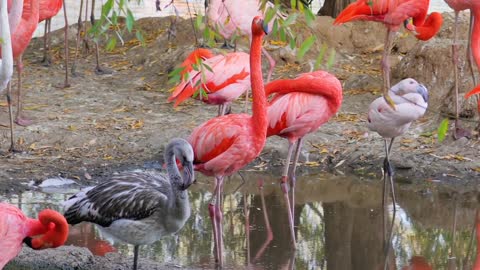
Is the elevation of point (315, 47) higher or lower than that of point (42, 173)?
higher

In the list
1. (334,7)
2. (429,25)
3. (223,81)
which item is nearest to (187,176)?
(223,81)

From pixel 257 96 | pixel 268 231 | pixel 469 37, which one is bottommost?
pixel 268 231

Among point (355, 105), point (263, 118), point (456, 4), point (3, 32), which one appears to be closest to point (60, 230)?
point (3, 32)

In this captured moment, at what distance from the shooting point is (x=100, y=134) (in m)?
8.00

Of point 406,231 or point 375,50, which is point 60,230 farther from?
point 375,50

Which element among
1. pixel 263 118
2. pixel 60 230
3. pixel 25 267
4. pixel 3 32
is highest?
pixel 3 32

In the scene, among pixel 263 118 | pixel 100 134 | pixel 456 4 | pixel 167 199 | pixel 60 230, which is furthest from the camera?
pixel 100 134

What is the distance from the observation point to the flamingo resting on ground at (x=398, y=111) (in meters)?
6.53

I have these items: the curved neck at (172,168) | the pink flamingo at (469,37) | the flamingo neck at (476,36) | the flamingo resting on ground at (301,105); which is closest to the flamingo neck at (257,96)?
the flamingo resting on ground at (301,105)

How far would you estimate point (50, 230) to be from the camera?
4.41m

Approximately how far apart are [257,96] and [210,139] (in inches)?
14.5

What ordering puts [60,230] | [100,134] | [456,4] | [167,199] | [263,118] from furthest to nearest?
1. [100,134]
2. [456,4]
3. [263,118]
4. [167,199]
5. [60,230]

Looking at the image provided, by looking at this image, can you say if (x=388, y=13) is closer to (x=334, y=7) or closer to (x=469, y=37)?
(x=469, y=37)

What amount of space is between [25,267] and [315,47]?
5.32 metres
